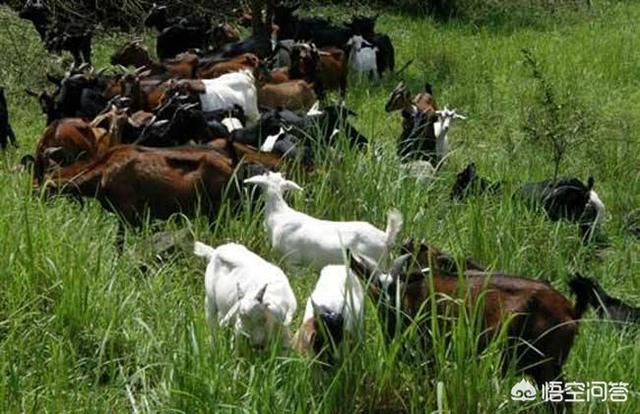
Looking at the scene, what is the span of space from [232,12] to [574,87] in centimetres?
634

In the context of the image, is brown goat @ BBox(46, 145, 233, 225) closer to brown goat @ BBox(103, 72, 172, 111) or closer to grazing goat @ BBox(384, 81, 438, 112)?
brown goat @ BBox(103, 72, 172, 111)

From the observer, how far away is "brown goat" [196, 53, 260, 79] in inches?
457

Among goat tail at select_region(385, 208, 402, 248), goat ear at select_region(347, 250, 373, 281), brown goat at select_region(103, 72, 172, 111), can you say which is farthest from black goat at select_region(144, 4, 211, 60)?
goat ear at select_region(347, 250, 373, 281)

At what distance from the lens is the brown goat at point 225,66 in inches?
457

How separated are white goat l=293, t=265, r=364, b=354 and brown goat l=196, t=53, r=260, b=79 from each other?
658 cm

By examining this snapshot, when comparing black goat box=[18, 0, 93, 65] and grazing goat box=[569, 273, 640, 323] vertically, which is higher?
grazing goat box=[569, 273, 640, 323]

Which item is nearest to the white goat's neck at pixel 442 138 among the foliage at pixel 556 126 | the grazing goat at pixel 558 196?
the foliage at pixel 556 126

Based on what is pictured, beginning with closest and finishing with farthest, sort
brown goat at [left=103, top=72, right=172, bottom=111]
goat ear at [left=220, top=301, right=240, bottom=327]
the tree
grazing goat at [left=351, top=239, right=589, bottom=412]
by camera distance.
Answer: grazing goat at [left=351, top=239, right=589, bottom=412] → goat ear at [left=220, top=301, right=240, bottom=327] → brown goat at [left=103, top=72, right=172, bottom=111] → the tree

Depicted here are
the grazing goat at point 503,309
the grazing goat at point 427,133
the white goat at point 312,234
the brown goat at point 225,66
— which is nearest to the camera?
the grazing goat at point 503,309

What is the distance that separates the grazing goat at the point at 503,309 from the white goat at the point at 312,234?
973mm

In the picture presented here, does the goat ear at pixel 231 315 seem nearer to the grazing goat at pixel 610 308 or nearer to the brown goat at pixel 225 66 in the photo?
the grazing goat at pixel 610 308

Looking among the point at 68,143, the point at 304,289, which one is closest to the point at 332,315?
the point at 304,289

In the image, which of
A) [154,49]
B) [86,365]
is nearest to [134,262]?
[86,365]

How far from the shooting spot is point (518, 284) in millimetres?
5105
